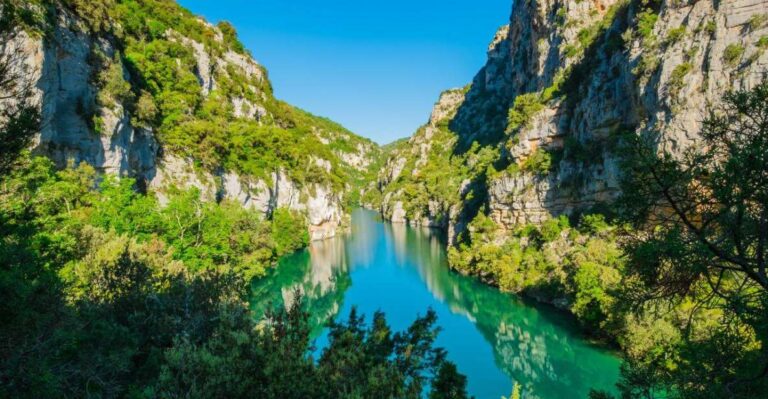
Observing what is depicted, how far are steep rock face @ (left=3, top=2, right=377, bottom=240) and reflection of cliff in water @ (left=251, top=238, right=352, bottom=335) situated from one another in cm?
749

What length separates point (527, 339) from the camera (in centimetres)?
2352

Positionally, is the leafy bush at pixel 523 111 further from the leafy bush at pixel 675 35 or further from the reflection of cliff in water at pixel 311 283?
the reflection of cliff in water at pixel 311 283

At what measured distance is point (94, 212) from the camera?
1992 centimetres

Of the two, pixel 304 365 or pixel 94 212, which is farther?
pixel 94 212

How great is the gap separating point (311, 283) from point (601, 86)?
31057 mm

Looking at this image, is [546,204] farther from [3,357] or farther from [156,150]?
[3,357]

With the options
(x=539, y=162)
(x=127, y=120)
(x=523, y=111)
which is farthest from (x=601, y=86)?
(x=127, y=120)

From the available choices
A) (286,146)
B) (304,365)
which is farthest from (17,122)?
(286,146)

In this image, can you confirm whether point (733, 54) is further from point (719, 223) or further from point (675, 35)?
point (719, 223)

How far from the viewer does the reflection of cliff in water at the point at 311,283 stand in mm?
29141

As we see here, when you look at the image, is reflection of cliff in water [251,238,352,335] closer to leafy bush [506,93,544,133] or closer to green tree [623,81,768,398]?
green tree [623,81,768,398]

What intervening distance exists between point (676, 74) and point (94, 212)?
114ft

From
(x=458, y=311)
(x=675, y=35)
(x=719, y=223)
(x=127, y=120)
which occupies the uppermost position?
(x=675, y=35)

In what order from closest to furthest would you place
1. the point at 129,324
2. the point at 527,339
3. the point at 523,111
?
1. the point at 129,324
2. the point at 527,339
3. the point at 523,111
